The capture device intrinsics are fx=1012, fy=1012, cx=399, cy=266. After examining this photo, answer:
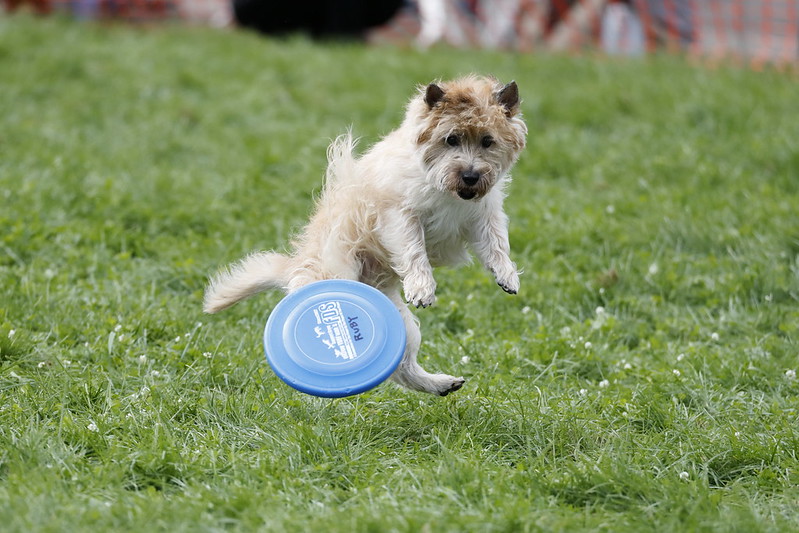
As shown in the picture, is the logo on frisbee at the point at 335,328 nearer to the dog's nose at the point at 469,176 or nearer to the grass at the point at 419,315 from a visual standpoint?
the grass at the point at 419,315

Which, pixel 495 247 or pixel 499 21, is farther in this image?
pixel 499 21

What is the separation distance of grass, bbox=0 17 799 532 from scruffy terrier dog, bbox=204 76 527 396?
1.60 ft

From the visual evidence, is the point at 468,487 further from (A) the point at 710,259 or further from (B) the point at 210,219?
(B) the point at 210,219

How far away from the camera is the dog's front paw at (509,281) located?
16.2 ft

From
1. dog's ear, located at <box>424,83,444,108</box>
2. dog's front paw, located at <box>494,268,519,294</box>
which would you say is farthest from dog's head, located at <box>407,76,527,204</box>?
dog's front paw, located at <box>494,268,519,294</box>

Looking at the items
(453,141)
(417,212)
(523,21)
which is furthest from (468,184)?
(523,21)

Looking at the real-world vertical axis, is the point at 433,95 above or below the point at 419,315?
above

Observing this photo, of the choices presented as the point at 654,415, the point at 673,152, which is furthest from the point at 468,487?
the point at 673,152

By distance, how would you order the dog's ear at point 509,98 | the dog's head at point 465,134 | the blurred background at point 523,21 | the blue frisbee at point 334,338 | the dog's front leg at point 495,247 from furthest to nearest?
the blurred background at point 523,21
the dog's front leg at point 495,247
the dog's ear at point 509,98
the dog's head at point 465,134
the blue frisbee at point 334,338

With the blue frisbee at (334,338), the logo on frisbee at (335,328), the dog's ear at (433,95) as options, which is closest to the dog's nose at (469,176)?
the dog's ear at (433,95)

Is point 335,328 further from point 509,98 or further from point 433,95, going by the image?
point 509,98

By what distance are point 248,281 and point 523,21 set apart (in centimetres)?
1015

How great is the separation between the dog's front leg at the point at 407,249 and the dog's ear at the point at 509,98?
0.71m

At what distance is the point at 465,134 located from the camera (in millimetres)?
4820
